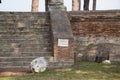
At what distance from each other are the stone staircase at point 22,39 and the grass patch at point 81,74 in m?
1.14

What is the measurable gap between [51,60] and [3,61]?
150 centimetres

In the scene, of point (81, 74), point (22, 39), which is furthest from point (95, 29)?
point (81, 74)

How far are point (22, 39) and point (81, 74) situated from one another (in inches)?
132

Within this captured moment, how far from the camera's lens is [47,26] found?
13023mm

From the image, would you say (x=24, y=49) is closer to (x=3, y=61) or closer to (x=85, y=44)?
(x=3, y=61)

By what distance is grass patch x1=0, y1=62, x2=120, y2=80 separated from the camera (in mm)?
9102

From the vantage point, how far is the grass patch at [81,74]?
9102 millimetres

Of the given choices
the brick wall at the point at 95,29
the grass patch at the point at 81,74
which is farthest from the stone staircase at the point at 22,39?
the brick wall at the point at 95,29

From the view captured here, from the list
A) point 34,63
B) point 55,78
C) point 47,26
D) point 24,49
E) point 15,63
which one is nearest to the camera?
point 55,78

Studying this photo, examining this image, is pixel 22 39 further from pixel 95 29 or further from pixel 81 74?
pixel 81 74

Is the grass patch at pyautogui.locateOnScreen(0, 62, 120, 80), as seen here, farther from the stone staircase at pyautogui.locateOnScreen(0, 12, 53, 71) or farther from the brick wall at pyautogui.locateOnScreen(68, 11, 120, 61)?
the brick wall at pyautogui.locateOnScreen(68, 11, 120, 61)

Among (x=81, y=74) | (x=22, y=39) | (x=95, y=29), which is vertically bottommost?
(x=81, y=74)

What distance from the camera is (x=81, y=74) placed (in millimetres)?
9609

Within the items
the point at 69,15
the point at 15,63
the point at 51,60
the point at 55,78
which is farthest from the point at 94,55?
the point at 55,78
